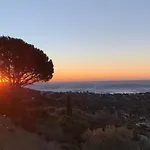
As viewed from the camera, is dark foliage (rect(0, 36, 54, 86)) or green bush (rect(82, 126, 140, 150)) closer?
green bush (rect(82, 126, 140, 150))

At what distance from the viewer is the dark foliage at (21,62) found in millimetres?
49906

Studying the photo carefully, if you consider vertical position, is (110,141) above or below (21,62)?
below

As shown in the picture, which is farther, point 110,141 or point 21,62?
point 21,62

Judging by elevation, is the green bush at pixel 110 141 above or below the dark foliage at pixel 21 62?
below

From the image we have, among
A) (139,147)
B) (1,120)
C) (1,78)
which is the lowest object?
(139,147)

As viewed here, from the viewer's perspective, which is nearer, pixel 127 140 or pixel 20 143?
pixel 20 143

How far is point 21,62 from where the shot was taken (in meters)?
49.9

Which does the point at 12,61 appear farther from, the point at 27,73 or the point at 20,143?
the point at 20,143

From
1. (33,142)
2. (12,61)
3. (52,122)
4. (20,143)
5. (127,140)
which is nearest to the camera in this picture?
(20,143)

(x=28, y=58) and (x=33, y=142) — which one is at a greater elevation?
(x=28, y=58)

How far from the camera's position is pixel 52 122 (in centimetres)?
3353

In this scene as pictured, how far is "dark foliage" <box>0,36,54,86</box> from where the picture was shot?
49.9m

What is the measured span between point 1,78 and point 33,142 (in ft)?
108

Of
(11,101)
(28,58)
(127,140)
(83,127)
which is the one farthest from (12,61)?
(127,140)
